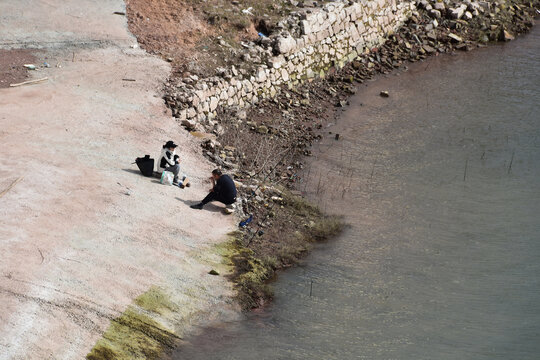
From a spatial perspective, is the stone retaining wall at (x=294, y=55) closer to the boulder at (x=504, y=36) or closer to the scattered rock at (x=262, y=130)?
the scattered rock at (x=262, y=130)

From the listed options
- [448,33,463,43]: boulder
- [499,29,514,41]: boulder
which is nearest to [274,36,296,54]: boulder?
[448,33,463,43]: boulder

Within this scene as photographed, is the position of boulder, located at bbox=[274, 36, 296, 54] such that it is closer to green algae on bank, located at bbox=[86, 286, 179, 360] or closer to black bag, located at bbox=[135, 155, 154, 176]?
black bag, located at bbox=[135, 155, 154, 176]

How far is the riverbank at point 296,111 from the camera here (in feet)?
57.7

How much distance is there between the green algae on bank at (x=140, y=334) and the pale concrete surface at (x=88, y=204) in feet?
0.59

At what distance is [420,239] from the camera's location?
17156 mm

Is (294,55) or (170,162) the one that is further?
(294,55)

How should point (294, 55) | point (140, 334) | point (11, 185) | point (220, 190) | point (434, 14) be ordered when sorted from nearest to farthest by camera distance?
point (140, 334) → point (11, 185) → point (220, 190) → point (294, 55) → point (434, 14)

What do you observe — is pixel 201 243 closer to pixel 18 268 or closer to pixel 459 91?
pixel 18 268

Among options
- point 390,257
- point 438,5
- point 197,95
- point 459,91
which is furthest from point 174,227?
point 438,5

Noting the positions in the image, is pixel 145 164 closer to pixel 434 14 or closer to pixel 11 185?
pixel 11 185

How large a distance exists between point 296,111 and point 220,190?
766 cm

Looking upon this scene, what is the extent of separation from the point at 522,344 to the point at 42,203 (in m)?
10.00

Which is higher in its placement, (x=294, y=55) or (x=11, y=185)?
(x=294, y=55)

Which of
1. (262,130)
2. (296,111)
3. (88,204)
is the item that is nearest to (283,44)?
(296,111)
